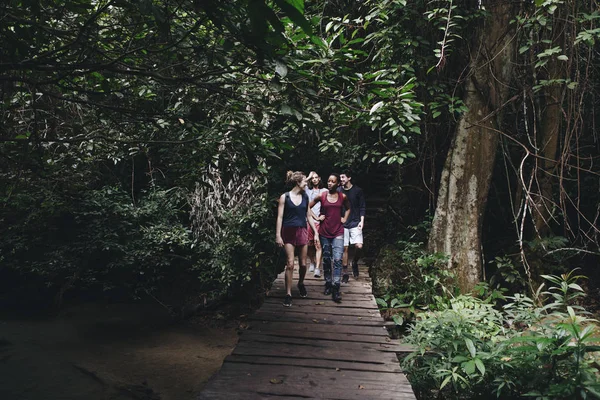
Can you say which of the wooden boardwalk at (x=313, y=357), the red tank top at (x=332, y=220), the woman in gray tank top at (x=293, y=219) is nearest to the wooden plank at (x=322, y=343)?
the wooden boardwalk at (x=313, y=357)

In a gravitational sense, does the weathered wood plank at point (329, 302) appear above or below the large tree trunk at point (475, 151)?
below

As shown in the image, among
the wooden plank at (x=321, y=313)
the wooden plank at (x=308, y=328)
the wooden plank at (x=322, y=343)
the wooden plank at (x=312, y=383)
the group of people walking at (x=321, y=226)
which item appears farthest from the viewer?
the group of people walking at (x=321, y=226)

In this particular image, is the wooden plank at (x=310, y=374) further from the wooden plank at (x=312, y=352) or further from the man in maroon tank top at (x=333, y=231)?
the man in maroon tank top at (x=333, y=231)

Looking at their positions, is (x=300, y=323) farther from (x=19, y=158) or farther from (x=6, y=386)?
(x=6, y=386)

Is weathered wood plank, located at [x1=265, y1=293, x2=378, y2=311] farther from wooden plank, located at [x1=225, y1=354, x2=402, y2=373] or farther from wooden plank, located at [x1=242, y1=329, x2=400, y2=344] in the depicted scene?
wooden plank, located at [x1=225, y1=354, x2=402, y2=373]

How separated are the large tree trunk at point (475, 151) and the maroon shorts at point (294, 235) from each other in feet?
9.52

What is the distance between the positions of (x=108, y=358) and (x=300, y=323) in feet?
17.1

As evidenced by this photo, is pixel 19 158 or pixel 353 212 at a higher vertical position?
pixel 19 158

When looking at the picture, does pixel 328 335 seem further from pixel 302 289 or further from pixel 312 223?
pixel 312 223

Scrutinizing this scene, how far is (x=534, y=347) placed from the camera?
346 cm

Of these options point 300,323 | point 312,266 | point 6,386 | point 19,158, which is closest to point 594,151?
point 312,266

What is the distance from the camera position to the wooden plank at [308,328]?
4.44m

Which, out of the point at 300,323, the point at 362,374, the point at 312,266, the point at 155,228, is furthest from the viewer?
the point at 155,228

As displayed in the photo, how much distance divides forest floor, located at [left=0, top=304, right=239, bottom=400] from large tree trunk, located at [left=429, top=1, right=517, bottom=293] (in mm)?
4843
